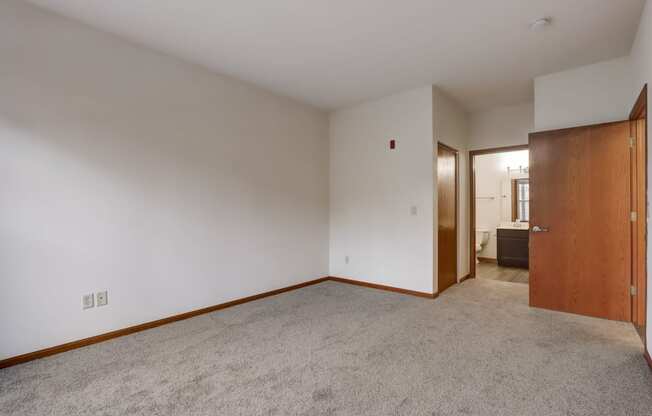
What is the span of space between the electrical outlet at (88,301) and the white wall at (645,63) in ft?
13.7

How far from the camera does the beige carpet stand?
188 centimetres

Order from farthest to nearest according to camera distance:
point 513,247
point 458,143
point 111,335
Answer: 1. point 513,247
2. point 458,143
3. point 111,335

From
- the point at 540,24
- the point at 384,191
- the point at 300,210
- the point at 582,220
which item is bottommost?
the point at 582,220

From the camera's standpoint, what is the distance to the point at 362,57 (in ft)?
10.9

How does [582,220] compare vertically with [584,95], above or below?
below

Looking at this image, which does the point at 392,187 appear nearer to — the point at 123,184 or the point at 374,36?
the point at 374,36

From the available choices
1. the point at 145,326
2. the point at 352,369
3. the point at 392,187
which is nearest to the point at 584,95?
the point at 392,187

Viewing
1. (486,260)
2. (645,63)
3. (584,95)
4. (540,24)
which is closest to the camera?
(645,63)

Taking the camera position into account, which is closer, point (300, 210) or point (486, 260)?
point (300, 210)

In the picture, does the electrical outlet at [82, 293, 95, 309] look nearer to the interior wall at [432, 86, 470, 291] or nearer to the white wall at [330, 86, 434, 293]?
the white wall at [330, 86, 434, 293]

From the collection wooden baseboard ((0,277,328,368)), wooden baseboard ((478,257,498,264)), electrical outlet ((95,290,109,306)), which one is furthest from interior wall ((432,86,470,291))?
electrical outlet ((95,290,109,306))

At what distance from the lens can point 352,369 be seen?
229 centimetres

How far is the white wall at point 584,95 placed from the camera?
130 inches

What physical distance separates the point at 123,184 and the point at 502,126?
4.91 meters
